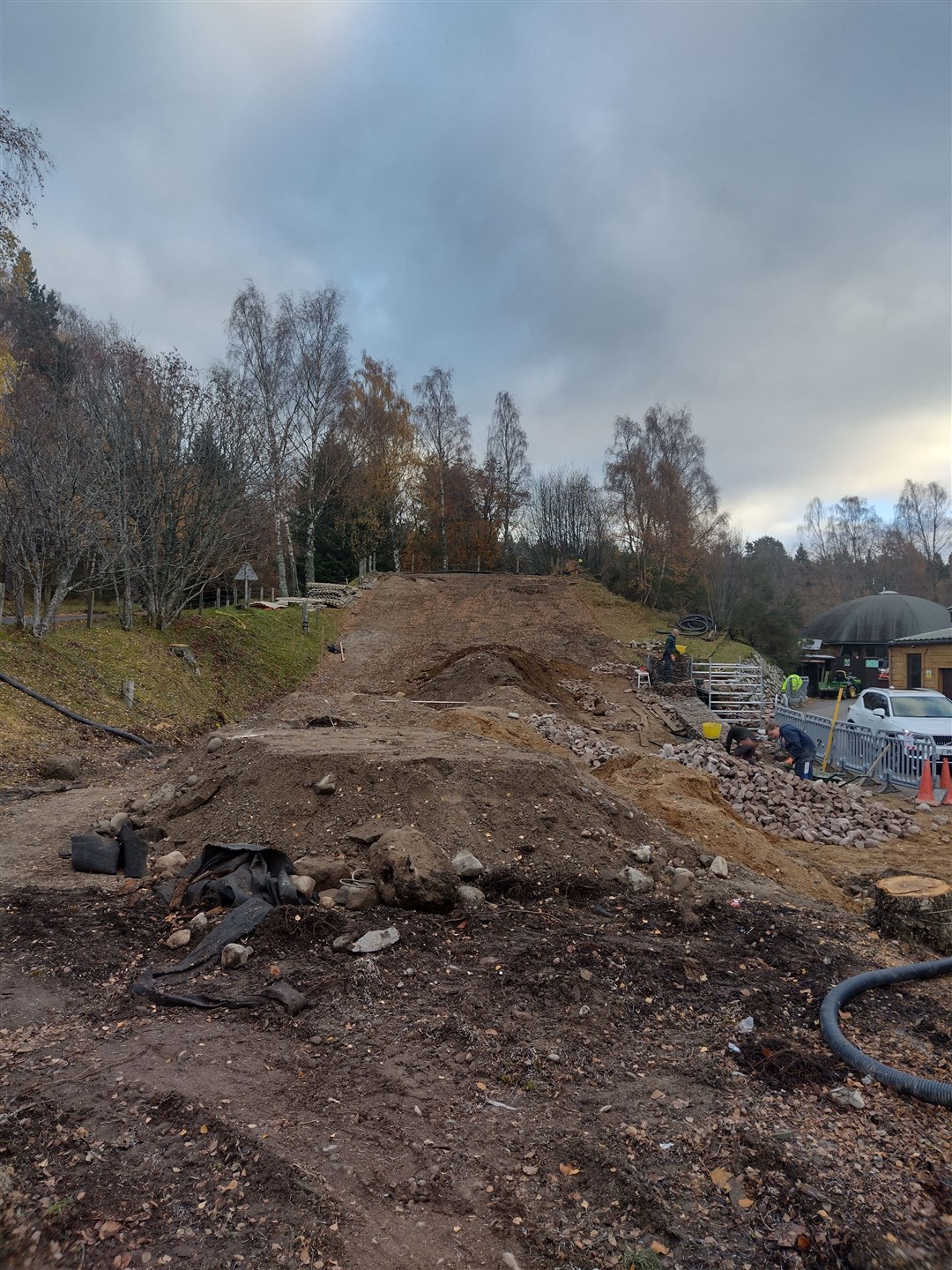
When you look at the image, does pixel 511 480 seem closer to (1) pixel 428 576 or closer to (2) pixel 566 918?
(1) pixel 428 576

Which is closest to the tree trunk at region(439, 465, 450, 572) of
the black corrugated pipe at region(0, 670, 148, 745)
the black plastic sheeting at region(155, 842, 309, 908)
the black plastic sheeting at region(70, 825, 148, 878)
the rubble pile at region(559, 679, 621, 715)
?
the rubble pile at region(559, 679, 621, 715)

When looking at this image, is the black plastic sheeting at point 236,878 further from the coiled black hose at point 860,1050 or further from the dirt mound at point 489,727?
the dirt mound at point 489,727

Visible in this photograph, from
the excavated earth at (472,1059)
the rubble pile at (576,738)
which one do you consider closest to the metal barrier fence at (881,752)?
the rubble pile at (576,738)

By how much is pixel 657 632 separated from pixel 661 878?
26634mm

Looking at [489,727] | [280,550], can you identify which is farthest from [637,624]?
[489,727]

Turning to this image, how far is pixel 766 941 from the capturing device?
5000 mm

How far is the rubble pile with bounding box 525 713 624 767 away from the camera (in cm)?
1188

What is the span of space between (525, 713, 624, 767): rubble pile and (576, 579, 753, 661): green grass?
12.3m

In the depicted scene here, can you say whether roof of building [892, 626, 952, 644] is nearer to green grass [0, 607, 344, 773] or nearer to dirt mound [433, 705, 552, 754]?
dirt mound [433, 705, 552, 754]

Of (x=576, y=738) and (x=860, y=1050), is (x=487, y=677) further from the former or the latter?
(x=860, y=1050)

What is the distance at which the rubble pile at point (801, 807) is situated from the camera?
9477 millimetres

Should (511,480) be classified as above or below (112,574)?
above

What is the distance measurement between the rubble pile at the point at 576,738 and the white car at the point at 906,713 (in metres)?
5.47

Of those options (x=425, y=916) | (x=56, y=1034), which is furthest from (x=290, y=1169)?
(x=425, y=916)
